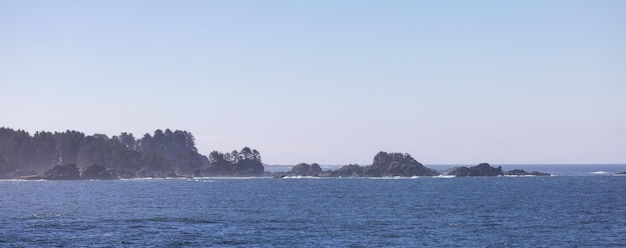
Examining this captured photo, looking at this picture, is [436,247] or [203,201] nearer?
[436,247]

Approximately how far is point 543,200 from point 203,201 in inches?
2343

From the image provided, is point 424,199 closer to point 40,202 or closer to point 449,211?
point 449,211

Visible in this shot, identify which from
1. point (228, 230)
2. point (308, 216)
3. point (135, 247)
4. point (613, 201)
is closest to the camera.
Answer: point (135, 247)

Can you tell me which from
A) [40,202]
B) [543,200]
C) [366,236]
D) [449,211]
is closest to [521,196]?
[543,200]

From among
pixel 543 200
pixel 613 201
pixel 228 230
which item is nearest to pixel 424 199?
pixel 543 200

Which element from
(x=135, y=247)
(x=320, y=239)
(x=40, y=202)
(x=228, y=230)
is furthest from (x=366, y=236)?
(x=40, y=202)

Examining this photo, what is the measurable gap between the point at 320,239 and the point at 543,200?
68866 millimetres

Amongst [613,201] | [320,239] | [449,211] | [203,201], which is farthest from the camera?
[203,201]

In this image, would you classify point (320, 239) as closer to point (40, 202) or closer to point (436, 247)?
point (436, 247)

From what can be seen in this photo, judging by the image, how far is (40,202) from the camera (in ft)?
429

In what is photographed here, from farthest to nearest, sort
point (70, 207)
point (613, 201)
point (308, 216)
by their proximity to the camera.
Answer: point (613, 201) → point (70, 207) → point (308, 216)

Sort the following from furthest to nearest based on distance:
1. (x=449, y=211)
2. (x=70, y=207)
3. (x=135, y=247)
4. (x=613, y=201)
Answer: (x=613, y=201), (x=70, y=207), (x=449, y=211), (x=135, y=247)

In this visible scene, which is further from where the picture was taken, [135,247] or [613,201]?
[613,201]

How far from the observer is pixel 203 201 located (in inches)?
5315
